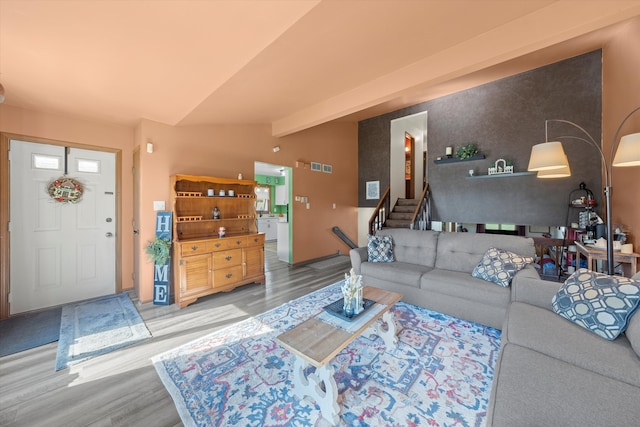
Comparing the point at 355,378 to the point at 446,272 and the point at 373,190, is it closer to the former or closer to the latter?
the point at 446,272

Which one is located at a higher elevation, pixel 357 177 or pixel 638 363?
pixel 357 177

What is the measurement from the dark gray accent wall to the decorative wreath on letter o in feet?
21.2

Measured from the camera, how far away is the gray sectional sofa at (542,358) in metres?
1.01

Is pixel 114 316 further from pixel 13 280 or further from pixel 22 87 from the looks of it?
pixel 22 87

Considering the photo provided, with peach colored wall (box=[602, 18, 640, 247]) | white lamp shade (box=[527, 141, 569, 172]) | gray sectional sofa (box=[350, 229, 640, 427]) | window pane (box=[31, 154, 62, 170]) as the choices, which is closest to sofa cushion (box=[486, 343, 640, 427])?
gray sectional sofa (box=[350, 229, 640, 427])

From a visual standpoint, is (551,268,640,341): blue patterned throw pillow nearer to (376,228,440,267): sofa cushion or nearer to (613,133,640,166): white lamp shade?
(613,133,640,166): white lamp shade

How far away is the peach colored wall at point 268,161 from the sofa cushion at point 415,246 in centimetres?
243

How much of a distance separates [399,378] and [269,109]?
3.75m

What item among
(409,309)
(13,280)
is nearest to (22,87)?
(13,280)

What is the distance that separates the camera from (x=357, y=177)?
7.20 metres

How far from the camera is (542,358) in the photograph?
52.9 inches

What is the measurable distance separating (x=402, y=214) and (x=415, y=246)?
103 inches

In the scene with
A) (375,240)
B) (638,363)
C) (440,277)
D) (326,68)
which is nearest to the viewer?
(638,363)

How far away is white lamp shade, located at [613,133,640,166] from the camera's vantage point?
1.93 meters
